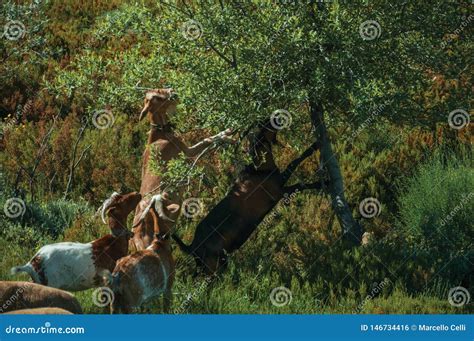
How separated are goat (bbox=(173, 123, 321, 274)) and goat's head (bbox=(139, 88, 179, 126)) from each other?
129cm

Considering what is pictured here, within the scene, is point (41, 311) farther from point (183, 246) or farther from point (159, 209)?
point (183, 246)

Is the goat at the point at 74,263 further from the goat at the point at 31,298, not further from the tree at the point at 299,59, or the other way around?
the tree at the point at 299,59

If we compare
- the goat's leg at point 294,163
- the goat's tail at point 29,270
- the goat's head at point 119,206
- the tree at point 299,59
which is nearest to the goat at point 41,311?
the goat's tail at point 29,270

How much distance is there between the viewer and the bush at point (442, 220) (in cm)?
1432

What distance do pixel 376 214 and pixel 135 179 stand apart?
405cm

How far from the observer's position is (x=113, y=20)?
48.6 ft

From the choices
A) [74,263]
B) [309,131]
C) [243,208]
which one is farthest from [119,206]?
[309,131]

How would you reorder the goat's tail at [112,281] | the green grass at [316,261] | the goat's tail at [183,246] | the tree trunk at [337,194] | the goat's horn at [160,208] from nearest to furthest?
the goat's tail at [112,281] → the goat's horn at [160,208] → the green grass at [316,261] → the goat's tail at [183,246] → the tree trunk at [337,194]

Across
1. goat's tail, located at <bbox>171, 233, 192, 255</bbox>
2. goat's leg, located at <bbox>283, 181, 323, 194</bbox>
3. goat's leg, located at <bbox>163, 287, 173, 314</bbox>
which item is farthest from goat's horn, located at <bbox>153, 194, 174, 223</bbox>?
goat's leg, located at <bbox>283, 181, 323, 194</bbox>

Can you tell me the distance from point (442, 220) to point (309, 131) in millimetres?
2262

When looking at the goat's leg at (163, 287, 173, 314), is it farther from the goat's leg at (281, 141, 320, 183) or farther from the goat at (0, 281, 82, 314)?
the goat's leg at (281, 141, 320, 183)

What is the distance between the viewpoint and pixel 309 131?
15.0 meters

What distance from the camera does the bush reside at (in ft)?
47.0

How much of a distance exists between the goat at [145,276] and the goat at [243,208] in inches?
96.0
